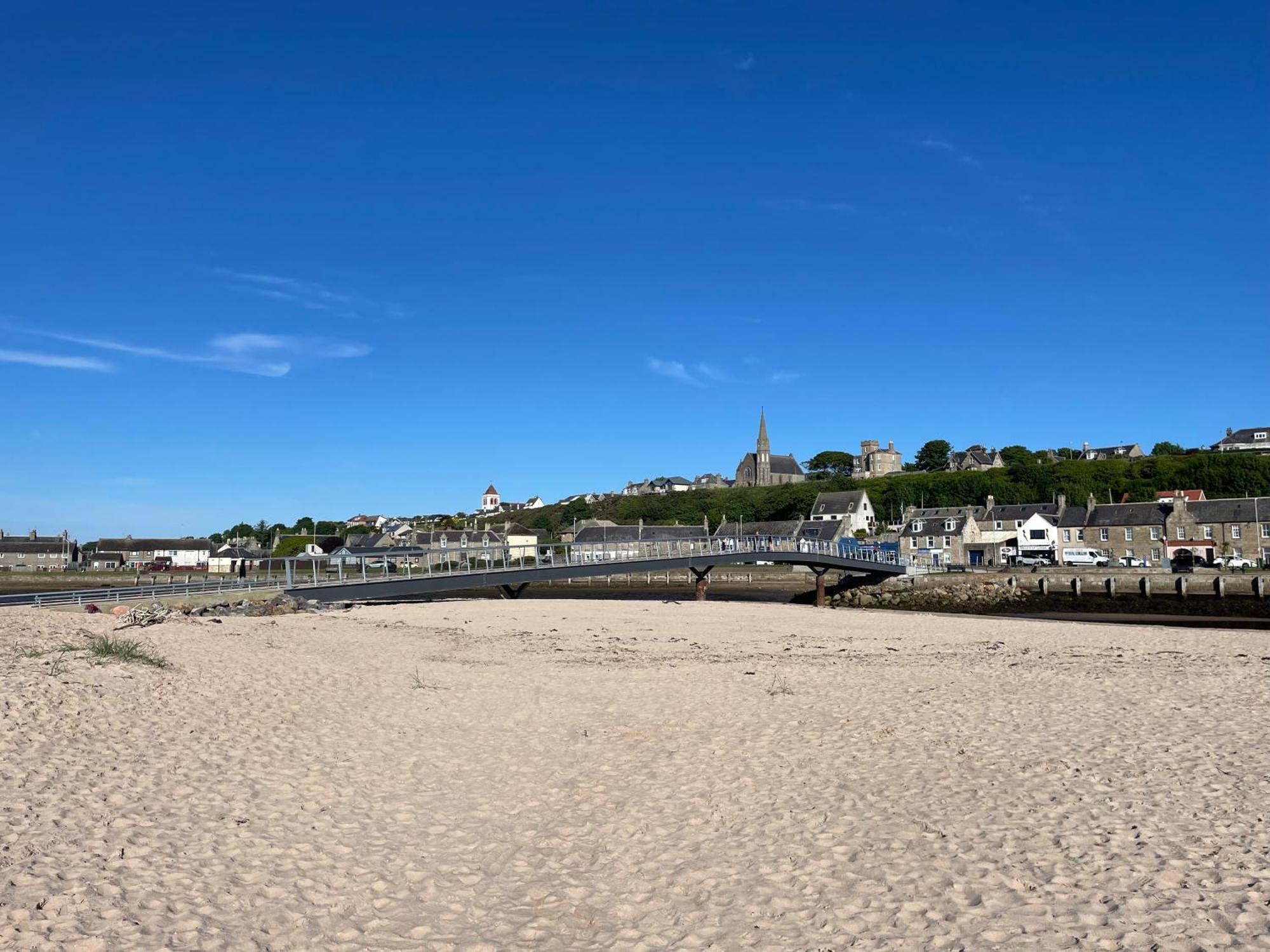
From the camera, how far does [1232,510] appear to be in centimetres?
7075

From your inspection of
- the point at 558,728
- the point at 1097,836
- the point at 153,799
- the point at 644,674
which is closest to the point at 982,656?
the point at 644,674

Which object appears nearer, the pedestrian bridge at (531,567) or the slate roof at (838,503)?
the pedestrian bridge at (531,567)

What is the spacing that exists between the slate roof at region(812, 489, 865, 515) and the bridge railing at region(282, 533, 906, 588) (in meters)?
26.6

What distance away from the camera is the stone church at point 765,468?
176 m

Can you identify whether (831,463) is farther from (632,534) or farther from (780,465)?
(632,534)

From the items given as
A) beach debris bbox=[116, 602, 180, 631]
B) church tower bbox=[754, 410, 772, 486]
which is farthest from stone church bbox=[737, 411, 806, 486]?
beach debris bbox=[116, 602, 180, 631]

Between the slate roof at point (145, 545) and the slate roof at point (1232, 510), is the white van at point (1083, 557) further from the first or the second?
the slate roof at point (145, 545)

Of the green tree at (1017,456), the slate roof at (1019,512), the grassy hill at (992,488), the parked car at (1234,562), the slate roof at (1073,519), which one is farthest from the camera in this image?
the green tree at (1017,456)

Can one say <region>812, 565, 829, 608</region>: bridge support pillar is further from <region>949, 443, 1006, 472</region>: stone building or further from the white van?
<region>949, 443, 1006, 472</region>: stone building

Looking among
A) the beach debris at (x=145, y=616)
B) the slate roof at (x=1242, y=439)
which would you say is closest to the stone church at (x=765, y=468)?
the slate roof at (x=1242, y=439)

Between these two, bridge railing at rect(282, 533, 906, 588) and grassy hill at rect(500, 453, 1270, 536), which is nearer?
bridge railing at rect(282, 533, 906, 588)

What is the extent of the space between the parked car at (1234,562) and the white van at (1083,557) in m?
7.81

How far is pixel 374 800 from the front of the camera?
9469 mm

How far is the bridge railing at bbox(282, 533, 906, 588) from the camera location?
39188 millimetres
